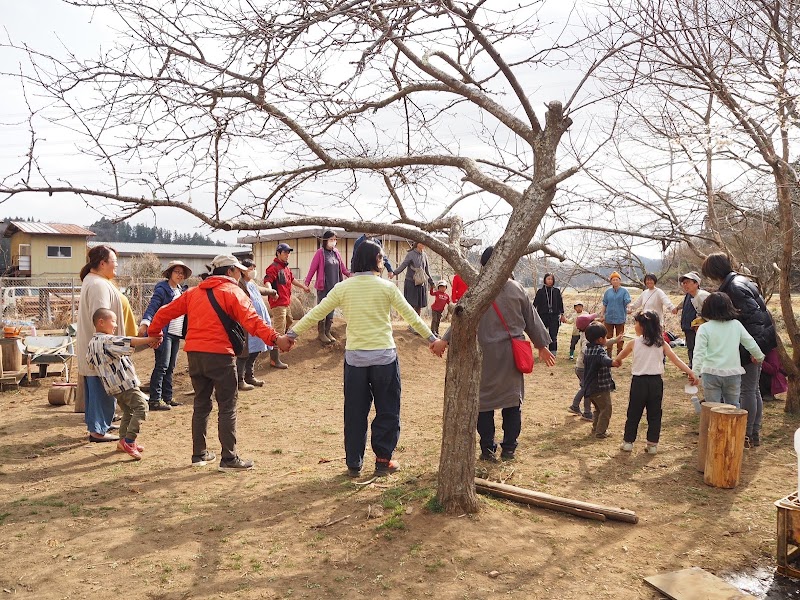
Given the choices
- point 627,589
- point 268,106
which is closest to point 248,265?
point 268,106

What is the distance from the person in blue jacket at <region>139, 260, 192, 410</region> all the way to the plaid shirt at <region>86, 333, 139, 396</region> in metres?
1.27

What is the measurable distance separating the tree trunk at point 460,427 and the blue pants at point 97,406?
12.2 feet

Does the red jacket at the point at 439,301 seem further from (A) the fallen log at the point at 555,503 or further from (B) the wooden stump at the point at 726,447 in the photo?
(A) the fallen log at the point at 555,503

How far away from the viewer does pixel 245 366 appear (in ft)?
30.8

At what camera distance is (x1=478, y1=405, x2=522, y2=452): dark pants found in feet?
18.0

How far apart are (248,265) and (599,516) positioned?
5453 mm

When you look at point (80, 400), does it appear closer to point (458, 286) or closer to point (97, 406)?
point (97, 406)

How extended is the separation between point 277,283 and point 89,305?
4314 millimetres

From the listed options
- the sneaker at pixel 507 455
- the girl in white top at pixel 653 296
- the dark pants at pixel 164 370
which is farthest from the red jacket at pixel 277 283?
the girl in white top at pixel 653 296

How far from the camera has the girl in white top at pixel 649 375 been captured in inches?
236

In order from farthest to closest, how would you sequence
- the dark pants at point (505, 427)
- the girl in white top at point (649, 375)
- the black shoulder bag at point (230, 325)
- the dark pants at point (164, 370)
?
the dark pants at point (164, 370) → the girl in white top at point (649, 375) → the dark pants at point (505, 427) → the black shoulder bag at point (230, 325)

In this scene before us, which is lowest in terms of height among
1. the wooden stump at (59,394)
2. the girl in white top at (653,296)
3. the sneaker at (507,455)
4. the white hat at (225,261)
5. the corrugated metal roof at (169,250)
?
the sneaker at (507,455)

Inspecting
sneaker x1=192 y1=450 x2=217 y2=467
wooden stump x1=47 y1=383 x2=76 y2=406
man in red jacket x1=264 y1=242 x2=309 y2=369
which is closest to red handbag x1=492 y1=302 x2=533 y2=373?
sneaker x1=192 y1=450 x2=217 y2=467

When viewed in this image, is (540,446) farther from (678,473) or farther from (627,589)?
(627,589)
